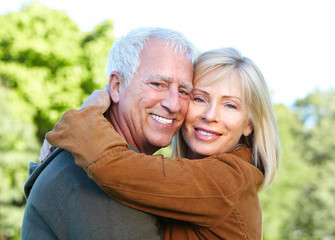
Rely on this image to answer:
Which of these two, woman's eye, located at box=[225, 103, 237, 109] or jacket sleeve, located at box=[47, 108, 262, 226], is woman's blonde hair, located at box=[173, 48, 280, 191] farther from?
jacket sleeve, located at box=[47, 108, 262, 226]

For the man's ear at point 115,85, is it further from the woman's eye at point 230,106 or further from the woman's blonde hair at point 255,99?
the woman's eye at point 230,106

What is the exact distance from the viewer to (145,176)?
207 centimetres

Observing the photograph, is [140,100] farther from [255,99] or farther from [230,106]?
[255,99]

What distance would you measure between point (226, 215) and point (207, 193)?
22cm

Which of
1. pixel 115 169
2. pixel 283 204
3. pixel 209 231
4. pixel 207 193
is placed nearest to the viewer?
pixel 115 169

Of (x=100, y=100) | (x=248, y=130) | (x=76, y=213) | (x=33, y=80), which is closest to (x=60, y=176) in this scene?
(x=76, y=213)

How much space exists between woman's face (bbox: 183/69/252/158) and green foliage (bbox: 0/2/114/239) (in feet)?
48.0

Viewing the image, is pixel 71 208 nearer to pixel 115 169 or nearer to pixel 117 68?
pixel 115 169

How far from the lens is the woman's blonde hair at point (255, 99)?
2.95 meters

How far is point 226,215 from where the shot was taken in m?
2.28

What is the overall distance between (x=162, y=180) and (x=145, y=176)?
9 cm

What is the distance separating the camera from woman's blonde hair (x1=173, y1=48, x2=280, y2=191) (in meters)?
2.95

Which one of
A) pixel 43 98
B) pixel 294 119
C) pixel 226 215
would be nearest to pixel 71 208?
pixel 226 215

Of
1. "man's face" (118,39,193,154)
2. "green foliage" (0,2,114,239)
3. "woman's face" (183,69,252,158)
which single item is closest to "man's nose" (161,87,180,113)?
"man's face" (118,39,193,154)
